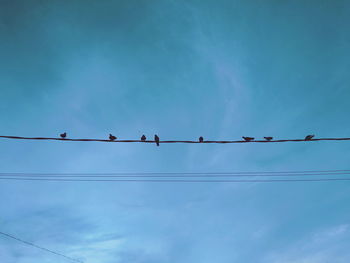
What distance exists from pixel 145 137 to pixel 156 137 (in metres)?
0.84

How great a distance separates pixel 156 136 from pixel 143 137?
3.21 ft

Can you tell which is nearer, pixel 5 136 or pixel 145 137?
pixel 5 136

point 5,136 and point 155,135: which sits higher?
point 155,135

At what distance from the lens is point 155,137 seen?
13422 mm

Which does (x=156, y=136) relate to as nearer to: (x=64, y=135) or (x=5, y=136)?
(x=64, y=135)

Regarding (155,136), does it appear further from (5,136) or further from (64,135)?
(5,136)

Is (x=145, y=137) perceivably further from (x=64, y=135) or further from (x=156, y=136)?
(x=64, y=135)

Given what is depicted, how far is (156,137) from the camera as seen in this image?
1345 cm

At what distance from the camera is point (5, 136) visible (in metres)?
7.94

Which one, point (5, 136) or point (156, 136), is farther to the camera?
point (156, 136)

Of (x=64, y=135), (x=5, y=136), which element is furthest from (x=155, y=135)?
(x=5, y=136)

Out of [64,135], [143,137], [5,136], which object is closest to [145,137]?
[143,137]

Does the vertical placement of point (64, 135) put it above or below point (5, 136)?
above

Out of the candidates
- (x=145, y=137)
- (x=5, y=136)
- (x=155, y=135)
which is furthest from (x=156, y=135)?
(x=5, y=136)
